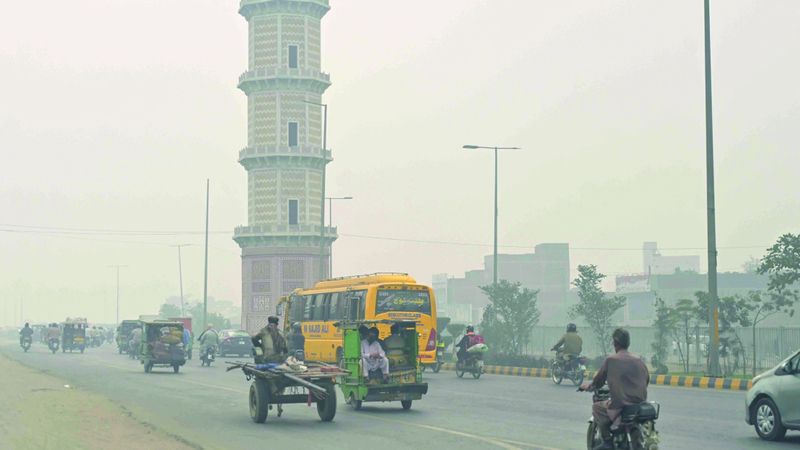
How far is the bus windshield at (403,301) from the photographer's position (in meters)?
30.4

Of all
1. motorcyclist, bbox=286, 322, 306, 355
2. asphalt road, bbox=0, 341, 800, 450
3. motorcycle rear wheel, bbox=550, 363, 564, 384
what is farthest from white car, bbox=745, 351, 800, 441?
motorcyclist, bbox=286, 322, 306, 355

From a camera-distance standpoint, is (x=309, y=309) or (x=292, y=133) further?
(x=292, y=133)

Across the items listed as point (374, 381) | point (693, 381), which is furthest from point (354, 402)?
point (693, 381)

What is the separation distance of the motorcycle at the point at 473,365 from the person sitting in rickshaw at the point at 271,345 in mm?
14582

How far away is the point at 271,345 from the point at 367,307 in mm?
12726

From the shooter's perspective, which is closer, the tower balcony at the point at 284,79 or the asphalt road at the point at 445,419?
the asphalt road at the point at 445,419

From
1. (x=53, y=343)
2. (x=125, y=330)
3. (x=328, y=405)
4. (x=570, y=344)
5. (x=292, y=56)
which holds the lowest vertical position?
(x=53, y=343)

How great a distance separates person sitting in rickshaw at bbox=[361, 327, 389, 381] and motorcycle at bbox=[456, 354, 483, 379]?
498 inches

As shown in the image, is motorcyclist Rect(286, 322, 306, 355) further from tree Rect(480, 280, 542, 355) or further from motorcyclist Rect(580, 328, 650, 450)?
motorcyclist Rect(580, 328, 650, 450)

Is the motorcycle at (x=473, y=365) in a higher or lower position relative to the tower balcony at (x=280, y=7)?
lower

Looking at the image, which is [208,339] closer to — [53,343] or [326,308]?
[326,308]

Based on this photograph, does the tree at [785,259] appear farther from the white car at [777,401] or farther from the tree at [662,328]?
→ the white car at [777,401]

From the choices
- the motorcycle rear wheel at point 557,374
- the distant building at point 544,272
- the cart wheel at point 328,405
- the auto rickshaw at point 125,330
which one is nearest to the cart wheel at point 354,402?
the cart wheel at point 328,405

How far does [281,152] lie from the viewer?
7319 cm
